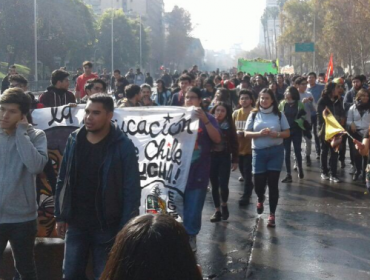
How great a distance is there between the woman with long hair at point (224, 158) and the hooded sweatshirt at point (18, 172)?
3.30 metres

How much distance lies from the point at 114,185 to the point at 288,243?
3.28m

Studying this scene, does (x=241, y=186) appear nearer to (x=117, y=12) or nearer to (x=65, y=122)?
(x=65, y=122)

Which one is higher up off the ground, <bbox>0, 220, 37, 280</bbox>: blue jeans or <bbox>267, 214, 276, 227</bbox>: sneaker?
<bbox>0, 220, 37, 280</bbox>: blue jeans

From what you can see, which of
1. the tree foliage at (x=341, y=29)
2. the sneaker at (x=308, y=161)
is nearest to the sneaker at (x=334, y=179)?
the sneaker at (x=308, y=161)

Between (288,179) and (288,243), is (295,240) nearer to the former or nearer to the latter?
(288,243)

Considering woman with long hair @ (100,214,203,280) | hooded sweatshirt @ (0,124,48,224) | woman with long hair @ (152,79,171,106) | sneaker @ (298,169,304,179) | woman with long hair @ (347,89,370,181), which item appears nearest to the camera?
woman with long hair @ (100,214,203,280)

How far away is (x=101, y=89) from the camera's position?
7660 millimetres

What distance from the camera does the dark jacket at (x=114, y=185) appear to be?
159 inches

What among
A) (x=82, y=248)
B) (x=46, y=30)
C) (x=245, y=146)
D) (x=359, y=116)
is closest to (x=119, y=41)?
(x=46, y=30)

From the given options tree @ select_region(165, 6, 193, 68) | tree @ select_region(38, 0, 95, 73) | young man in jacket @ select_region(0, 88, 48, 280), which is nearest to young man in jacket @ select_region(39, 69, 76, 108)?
young man in jacket @ select_region(0, 88, 48, 280)

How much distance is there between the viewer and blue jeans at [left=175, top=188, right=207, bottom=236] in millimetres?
6164

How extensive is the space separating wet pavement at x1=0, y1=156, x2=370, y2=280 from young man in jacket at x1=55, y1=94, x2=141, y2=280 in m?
1.66

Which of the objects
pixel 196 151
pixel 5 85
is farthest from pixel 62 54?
pixel 196 151

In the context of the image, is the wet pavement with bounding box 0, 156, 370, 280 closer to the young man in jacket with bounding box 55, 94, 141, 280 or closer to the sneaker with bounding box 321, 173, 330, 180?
the sneaker with bounding box 321, 173, 330, 180
